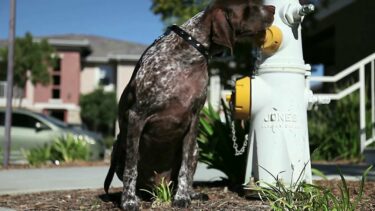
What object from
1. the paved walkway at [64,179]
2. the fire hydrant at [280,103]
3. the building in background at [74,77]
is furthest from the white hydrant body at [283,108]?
the building in background at [74,77]

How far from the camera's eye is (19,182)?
6.98 meters

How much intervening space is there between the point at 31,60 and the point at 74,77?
25.1ft

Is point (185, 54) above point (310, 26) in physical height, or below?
below

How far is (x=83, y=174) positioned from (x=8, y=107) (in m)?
3.19

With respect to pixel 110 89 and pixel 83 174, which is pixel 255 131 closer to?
pixel 83 174

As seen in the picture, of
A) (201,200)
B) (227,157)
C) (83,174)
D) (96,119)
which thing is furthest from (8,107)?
(96,119)

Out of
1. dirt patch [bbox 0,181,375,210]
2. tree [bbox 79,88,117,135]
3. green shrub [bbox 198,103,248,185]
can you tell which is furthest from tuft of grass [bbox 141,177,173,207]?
tree [bbox 79,88,117,135]

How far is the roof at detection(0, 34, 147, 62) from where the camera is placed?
42.2 m

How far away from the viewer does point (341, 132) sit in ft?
34.5

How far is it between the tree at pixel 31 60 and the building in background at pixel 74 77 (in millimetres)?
3980

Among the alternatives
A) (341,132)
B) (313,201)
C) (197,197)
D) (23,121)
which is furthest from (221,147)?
(23,121)

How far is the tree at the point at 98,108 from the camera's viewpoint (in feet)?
135

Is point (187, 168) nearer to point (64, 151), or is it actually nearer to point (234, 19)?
A: point (234, 19)

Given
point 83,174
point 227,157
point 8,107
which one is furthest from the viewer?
point 8,107
